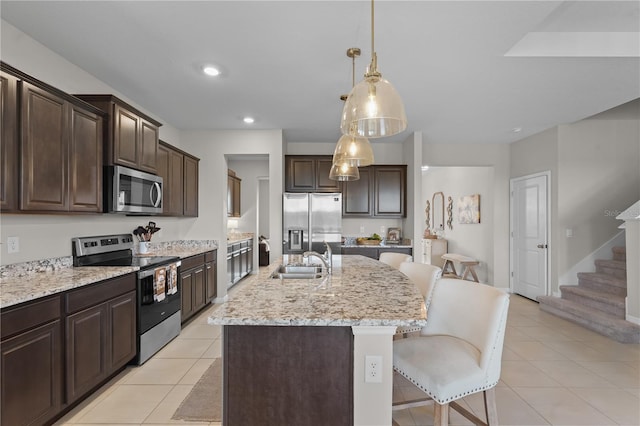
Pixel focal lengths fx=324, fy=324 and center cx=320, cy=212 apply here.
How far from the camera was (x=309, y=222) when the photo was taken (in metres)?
4.98

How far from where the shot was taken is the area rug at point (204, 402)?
7.06ft

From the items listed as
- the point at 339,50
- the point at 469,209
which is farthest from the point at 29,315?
the point at 469,209

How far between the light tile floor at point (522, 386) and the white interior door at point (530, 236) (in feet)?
5.04

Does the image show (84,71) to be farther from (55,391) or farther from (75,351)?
(55,391)

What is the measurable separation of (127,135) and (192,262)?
5.49ft

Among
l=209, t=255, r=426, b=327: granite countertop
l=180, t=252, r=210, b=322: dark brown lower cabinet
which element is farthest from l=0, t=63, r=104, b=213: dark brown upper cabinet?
l=209, t=255, r=426, b=327: granite countertop

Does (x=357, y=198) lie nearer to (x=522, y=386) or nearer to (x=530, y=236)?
(x=530, y=236)

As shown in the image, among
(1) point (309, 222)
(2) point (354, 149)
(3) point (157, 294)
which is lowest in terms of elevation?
(3) point (157, 294)

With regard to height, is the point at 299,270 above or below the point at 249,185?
below

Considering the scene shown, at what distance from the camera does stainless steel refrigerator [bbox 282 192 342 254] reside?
4.95 metres

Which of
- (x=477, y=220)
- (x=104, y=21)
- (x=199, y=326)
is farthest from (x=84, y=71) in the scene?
(x=477, y=220)

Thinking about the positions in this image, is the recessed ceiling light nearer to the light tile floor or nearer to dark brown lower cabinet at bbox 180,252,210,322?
dark brown lower cabinet at bbox 180,252,210,322

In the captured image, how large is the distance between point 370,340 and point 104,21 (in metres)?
2.71

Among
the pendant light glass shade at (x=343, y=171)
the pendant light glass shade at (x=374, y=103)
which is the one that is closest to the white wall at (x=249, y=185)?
the pendant light glass shade at (x=343, y=171)
